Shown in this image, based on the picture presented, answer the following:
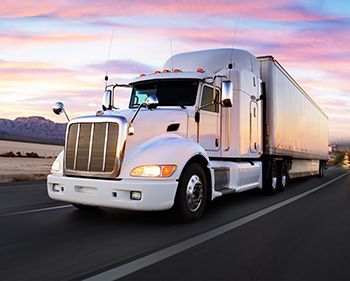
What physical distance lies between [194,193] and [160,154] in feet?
3.66

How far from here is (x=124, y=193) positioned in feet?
21.3

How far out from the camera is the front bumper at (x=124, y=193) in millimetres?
6430

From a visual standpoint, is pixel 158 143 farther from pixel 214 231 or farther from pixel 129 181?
pixel 214 231

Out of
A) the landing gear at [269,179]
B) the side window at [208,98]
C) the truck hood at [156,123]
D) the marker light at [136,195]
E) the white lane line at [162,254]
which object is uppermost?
the side window at [208,98]

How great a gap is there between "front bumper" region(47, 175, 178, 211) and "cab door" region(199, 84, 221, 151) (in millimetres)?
1850

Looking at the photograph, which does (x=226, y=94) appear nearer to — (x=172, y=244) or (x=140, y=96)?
(x=140, y=96)

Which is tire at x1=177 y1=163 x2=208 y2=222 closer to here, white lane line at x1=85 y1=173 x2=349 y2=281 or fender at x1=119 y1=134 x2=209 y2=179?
fender at x1=119 y1=134 x2=209 y2=179

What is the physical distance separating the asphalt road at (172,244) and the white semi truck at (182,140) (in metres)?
0.50

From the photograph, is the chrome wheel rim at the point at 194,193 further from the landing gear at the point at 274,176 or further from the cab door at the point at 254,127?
the landing gear at the point at 274,176

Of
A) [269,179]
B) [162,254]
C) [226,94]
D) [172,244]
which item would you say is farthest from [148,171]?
[269,179]

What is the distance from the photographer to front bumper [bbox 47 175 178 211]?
6430mm

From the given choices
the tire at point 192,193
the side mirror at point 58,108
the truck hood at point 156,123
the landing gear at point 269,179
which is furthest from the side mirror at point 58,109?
the landing gear at point 269,179

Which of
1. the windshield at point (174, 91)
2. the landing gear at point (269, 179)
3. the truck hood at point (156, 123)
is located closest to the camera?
the truck hood at point (156, 123)

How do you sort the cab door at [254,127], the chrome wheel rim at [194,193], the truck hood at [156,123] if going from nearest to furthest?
the truck hood at [156,123] < the chrome wheel rim at [194,193] < the cab door at [254,127]
